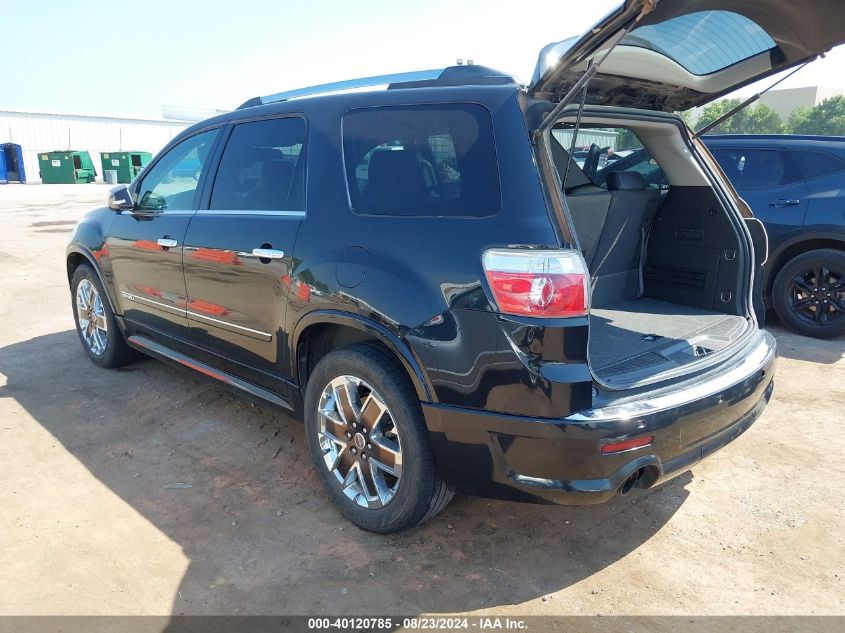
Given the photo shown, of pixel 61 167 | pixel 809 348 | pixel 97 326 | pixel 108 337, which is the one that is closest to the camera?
pixel 108 337

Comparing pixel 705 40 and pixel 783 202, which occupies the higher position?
pixel 705 40

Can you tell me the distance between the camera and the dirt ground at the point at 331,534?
99.0 inches

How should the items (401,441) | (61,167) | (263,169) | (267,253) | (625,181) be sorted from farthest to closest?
(61,167) → (625,181) → (263,169) → (267,253) → (401,441)

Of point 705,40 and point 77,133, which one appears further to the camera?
point 77,133

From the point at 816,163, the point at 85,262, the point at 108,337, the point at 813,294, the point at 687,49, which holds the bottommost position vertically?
the point at 108,337

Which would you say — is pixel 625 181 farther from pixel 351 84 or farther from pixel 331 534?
pixel 331 534

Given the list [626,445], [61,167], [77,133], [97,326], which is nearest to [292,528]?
[626,445]

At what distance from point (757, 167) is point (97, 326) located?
20.2 feet

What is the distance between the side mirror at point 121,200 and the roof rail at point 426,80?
5.17 ft

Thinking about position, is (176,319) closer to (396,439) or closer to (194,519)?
(194,519)

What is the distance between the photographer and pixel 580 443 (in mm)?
2250

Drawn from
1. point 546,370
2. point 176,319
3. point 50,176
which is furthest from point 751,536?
point 50,176

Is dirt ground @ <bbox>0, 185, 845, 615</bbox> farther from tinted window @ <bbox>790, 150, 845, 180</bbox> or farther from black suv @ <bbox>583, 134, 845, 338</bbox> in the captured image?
tinted window @ <bbox>790, 150, 845, 180</bbox>

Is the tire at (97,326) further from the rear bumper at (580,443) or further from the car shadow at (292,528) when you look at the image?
the rear bumper at (580,443)
